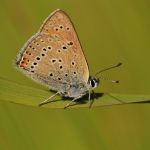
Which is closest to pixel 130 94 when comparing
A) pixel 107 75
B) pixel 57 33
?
pixel 107 75

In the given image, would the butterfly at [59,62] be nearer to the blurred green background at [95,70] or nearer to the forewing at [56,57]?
the forewing at [56,57]

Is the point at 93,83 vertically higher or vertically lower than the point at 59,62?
lower

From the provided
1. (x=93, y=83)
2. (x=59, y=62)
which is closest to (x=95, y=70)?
(x=93, y=83)

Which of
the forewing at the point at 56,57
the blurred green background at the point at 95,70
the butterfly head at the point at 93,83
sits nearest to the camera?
the blurred green background at the point at 95,70

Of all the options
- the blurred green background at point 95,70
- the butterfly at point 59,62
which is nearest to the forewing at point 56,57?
the butterfly at point 59,62

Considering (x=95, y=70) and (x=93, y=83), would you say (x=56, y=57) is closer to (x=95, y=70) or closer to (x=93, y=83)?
(x=93, y=83)
